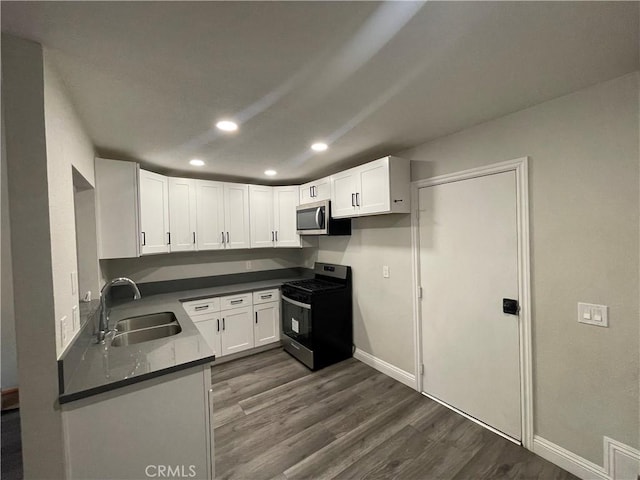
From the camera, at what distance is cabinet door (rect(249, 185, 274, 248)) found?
3754mm

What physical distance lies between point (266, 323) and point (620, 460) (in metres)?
3.20

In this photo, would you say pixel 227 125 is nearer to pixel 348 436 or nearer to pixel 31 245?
pixel 31 245

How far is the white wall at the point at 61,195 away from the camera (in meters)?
1.15

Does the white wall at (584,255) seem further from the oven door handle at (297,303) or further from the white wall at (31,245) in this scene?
the white wall at (31,245)

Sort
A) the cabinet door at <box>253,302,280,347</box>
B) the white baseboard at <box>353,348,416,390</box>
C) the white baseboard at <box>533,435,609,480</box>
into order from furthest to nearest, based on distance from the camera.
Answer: the cabinet door at <box>253,302,280,347</box>
the white baseboard at <box>353,348,416,390</box>
the white baseboard at <box>533,435,609,480</box>

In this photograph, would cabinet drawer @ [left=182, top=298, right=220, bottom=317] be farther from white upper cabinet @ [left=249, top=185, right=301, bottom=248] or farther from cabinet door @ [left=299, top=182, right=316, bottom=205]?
cabinet door @ [left=299, top=182, right=316, bottom=205]

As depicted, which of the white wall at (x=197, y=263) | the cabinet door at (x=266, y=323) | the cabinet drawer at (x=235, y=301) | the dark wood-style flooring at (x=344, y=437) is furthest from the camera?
the cabinet door at (x=266, y=323)

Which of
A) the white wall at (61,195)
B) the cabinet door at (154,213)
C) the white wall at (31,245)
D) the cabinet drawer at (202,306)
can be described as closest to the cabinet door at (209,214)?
the cabinet door at (154,213)

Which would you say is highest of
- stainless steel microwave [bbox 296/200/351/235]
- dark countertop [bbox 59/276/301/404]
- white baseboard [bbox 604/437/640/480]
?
stainless steel microwave [bbox 296/200/351/235]

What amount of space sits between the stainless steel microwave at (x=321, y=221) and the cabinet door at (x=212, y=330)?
5.17ft

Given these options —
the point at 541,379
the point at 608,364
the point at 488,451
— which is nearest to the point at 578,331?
the point at 608,364

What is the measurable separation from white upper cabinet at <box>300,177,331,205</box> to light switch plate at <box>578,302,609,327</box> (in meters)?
2.41

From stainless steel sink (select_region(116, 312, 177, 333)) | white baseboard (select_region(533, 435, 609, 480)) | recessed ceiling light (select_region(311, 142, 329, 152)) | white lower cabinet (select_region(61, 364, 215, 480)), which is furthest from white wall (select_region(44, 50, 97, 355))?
white baseboard (select_region(533, 435, 609, 480))

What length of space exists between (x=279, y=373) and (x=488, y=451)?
2019 mm
